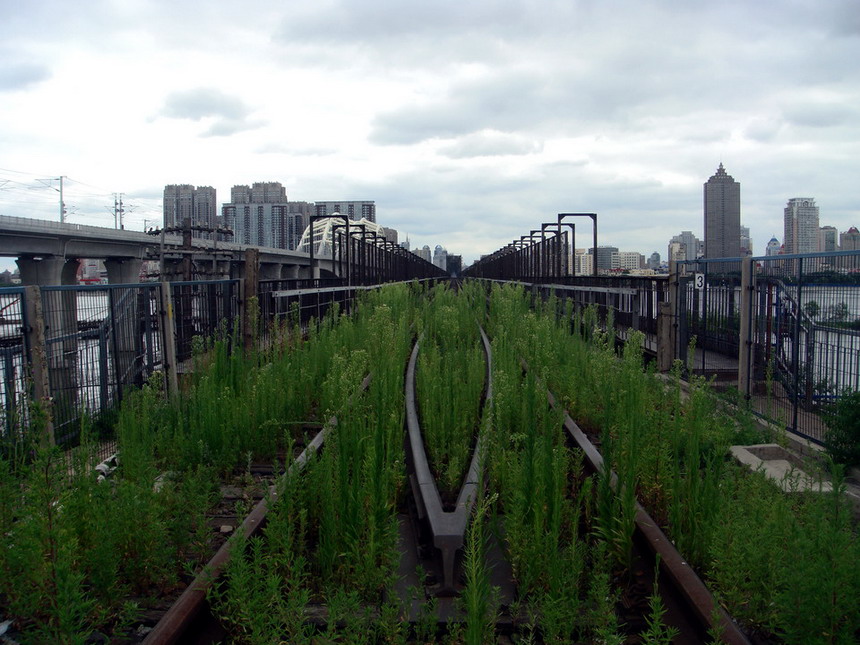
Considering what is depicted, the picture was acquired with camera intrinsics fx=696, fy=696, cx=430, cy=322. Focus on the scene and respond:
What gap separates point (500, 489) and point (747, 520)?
1608 millimetres

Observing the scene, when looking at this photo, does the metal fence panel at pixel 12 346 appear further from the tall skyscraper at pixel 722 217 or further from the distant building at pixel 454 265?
the distant building at pixel 454 265

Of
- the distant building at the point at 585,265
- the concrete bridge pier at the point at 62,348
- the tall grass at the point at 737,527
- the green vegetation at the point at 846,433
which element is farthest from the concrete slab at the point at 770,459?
the distant building at the point at 585,265

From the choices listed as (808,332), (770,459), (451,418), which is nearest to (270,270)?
(808,332)

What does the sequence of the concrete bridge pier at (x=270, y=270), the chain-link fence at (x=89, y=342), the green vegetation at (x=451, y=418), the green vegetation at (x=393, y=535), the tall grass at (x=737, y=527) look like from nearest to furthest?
the tall grass at (x=737, y=527)
the green vegetation at (x=393, y=535)
the green vegetation at (x=451, y=418)
the chain-link fence at (x=89, y=342)
the concrete bridge pier at (x=270, y=270)

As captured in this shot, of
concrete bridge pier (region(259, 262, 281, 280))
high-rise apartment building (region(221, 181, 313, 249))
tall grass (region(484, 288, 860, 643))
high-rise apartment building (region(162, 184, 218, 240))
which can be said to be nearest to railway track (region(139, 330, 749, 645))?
tall grass (region(484, 288, 860, 643))

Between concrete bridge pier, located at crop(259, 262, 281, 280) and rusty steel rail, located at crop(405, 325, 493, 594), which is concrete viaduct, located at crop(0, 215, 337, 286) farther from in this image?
rusty steel rail, located at crop(405, 325, 493, 594)

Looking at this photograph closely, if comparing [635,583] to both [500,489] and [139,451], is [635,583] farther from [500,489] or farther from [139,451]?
[139,451]

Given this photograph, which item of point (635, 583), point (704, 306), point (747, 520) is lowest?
point (635, 583)

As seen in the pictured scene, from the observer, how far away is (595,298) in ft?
48.4

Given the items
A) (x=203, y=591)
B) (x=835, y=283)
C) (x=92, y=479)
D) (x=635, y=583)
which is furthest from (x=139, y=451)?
(x=835, y=283)

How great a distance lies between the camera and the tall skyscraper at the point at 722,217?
3055 cm

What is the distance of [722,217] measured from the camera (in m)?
A: 31.4

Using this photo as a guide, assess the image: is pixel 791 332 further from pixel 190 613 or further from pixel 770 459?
pixel 190 613

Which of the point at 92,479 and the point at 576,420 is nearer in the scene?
the point at 92,479
